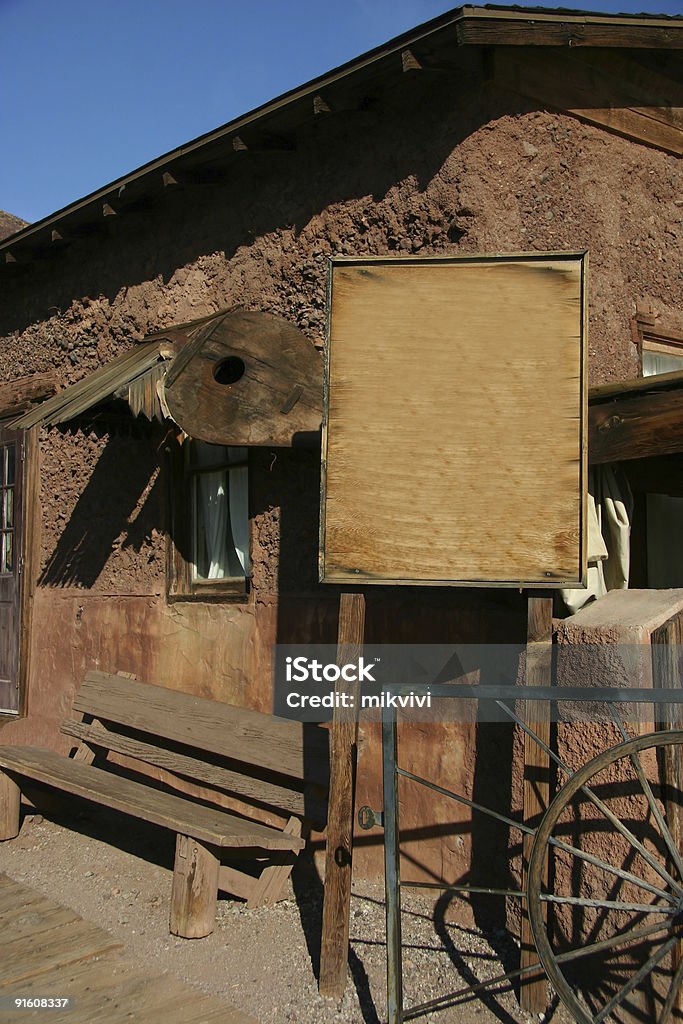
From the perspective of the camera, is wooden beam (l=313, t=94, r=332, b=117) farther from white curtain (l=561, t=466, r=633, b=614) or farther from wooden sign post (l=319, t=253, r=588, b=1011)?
white curtain (l=561, t=466, r=633, b=614)

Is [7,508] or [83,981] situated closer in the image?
[83,981]

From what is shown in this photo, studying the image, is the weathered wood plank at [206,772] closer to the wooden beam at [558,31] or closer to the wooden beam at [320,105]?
the wooden beam at [320,105]

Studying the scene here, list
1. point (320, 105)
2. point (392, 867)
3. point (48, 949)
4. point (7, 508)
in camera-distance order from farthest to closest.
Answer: point (7, 508), point (320, 105), point (48, 949), point (392, 867)

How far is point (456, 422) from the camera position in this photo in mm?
3688

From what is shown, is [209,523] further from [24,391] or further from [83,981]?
[83,981]

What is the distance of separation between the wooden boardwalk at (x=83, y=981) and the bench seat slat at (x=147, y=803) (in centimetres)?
56

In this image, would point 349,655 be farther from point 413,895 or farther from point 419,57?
point 419,57

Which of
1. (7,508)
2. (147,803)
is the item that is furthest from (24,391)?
(147,803)

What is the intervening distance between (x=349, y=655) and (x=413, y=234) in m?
2.38

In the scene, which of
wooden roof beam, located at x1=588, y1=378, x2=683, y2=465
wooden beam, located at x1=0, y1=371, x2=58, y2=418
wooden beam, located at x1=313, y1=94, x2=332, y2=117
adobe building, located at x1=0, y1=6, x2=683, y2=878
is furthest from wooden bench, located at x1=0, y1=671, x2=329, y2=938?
wooden beam, located at x1=313, y1=94, x2=332, y2=117

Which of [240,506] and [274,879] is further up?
[240,506]

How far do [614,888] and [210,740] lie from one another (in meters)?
2.45

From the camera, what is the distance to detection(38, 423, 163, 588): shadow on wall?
6555mm

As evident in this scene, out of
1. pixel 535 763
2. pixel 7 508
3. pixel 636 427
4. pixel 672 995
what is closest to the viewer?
pixel 672 995
